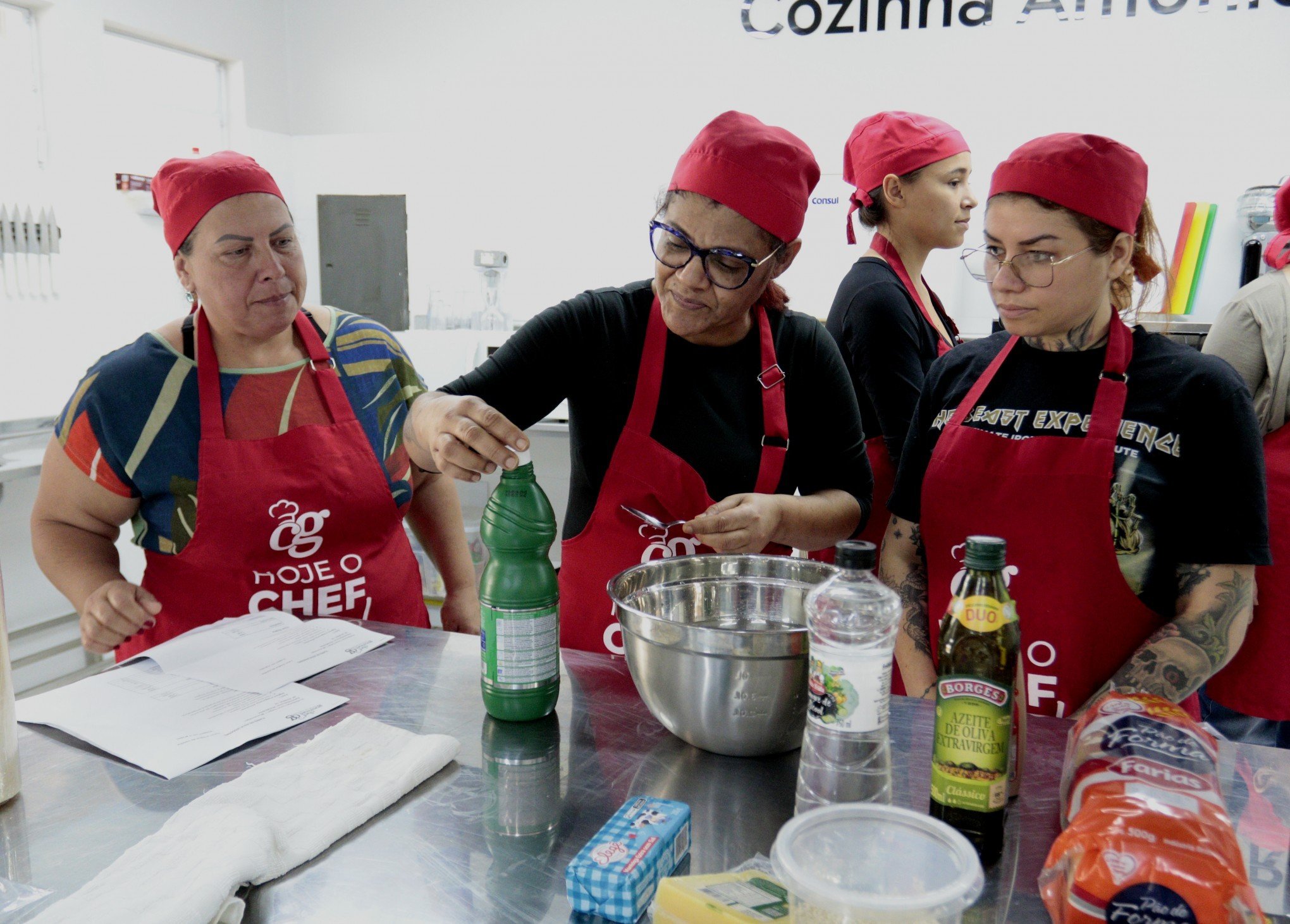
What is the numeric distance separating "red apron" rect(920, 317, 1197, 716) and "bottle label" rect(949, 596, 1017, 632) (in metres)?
0.68

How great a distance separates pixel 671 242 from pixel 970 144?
11.6 ft

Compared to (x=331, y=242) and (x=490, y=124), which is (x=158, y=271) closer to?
(x=331, y=242)

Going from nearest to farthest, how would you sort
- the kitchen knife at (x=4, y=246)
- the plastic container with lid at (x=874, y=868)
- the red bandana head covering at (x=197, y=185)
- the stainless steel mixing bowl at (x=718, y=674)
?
the plastic container with lid at (x=874, y=868), the stainless steel mixing bowl at (x=718, y=674), the red bandana head covering at (x=197, y=185), the kitchen knife at (x=4, y=246)

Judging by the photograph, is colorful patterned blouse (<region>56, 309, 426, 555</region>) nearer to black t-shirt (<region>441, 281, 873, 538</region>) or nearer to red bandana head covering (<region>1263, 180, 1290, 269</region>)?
black t-shirt (<region>441, 281, 873, 538</region>)

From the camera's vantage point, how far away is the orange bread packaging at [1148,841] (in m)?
0.68

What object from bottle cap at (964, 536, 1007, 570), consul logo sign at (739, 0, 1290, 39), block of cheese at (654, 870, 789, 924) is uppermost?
consul logo sign at (739, 0, 1290, 39)

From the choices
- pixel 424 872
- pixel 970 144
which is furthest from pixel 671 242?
pixel 970 144

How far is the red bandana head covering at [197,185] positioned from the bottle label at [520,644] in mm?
1232

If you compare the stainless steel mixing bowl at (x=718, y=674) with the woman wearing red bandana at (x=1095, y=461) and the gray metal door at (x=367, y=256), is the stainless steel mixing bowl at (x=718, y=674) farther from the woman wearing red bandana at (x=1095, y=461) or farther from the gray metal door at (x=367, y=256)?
the gray metal door at (x=367, y=256)

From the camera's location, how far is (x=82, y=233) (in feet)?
14.4

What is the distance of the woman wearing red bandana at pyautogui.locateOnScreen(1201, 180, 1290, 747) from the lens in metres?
2.19

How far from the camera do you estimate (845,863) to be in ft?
2.37

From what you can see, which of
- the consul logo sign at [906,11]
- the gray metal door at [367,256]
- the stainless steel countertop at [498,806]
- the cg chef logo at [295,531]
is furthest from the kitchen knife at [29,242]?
the stainless steel countertop at [498,806]

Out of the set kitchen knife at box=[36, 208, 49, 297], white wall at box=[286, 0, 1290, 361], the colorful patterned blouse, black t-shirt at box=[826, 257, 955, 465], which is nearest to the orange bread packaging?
black t-shirt at box=[826, 257, 955, 465]
